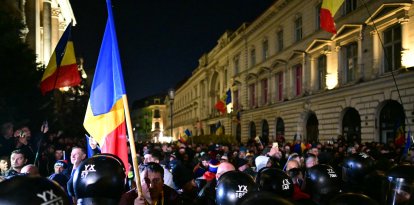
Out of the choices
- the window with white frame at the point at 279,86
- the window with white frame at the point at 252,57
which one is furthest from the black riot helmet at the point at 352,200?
the window with white frame at the point at 252,57

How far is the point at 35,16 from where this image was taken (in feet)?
95.3

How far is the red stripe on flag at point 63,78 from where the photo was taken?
8.85 meters

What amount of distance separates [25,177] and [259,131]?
41.5 metres

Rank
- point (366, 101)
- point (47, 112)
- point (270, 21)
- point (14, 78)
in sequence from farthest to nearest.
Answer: point (270, 21), point (366, 101), point (47, 112), point (14, 78)

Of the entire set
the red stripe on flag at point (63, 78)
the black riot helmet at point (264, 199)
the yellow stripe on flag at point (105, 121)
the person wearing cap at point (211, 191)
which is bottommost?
the person wearing cap at point (211, 191)

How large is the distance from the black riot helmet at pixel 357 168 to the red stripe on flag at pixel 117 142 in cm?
405

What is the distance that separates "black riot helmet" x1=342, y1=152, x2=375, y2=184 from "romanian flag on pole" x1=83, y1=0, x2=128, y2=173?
4047 millimetres

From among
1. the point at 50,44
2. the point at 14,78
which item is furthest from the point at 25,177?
the point at 50,44

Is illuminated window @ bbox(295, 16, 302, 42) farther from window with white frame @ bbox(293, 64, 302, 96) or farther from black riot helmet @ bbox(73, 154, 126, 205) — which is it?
black riot helmet @ bbox(73, 154, 126, 205)

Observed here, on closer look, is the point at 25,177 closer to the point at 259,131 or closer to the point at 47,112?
the point at 47,112

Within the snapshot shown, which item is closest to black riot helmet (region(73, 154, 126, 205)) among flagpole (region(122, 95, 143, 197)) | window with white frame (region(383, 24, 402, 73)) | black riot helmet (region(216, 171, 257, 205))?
flagpole (region(122, 95, 143, 197))

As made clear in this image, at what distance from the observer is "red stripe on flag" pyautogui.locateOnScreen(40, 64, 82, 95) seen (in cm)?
885

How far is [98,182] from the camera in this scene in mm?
3760

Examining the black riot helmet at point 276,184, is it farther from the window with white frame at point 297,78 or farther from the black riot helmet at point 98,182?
the window with white frame at point 297,78
